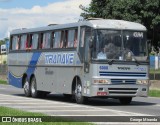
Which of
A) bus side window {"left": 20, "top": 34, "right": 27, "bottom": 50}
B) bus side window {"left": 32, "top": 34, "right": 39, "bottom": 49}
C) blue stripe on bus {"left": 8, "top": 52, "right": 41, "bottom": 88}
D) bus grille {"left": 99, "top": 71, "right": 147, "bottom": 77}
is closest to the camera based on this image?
bus grille {"left": 99, "top": 71, "right": 147, "bottom": 77}

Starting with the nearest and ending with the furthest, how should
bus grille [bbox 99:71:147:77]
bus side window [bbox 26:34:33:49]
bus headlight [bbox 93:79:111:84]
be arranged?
1. bus headlight [bbox 93:79:111:84]
2. bus grille [bbox 99:71:147:77]
3. bus side window [bbox 26:34:33:49]

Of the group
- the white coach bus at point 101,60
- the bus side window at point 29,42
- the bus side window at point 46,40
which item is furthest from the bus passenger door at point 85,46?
the bus side window at point 29,42

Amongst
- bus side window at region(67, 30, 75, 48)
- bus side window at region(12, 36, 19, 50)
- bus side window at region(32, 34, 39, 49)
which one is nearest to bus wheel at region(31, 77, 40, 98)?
bus side window at region(32, 34, 39, 49)

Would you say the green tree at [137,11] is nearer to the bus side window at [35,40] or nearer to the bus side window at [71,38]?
the bus side window at [35,40]

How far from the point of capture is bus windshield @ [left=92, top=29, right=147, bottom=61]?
22281mm

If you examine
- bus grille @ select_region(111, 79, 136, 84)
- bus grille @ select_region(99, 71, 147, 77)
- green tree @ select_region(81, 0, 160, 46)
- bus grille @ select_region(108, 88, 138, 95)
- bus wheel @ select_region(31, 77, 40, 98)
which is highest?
green tree @ select_region(81, 0, 160, 46)

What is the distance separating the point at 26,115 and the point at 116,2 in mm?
27421

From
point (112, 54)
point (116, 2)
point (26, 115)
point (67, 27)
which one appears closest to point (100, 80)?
point (112, 54)

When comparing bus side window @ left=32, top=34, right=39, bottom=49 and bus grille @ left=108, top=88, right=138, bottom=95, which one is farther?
bus side window @ left=32, top=34, right=39, bottom=49

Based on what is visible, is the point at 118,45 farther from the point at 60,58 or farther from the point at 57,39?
the point at 57,39

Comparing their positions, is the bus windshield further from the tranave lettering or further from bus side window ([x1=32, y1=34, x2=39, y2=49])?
bus side window ([x1=32, y1=34, x2=39, y2=49])

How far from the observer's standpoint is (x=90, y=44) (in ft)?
72.9

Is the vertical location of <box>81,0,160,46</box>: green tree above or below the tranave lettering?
above

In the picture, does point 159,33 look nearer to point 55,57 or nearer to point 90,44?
point 55,57
